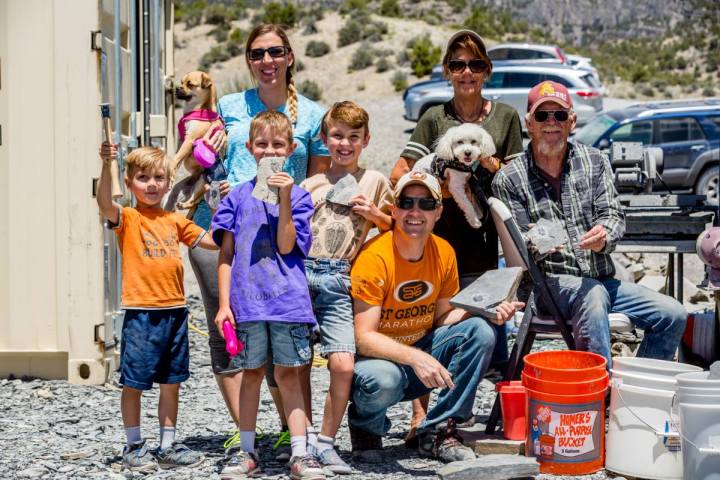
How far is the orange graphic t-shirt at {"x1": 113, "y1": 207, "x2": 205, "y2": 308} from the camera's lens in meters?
4.47

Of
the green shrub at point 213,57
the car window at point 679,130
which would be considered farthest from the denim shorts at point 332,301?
the green shrub at point 213,57

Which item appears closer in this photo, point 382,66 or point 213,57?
point 382,66

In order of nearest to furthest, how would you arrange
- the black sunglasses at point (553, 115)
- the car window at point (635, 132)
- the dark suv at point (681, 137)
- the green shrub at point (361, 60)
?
the black sunglasses at point (553, 115), the dark suv at point (681, 137), the car window at point (635, 132), the green shrub at point (361, 60)

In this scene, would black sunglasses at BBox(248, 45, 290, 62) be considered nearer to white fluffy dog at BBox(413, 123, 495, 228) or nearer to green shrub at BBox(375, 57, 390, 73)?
white fluffy dog at BBox(413, 123, 495, 228)

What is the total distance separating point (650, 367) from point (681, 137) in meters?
12.8

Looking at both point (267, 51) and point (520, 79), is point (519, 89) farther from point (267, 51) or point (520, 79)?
point (267, 51)

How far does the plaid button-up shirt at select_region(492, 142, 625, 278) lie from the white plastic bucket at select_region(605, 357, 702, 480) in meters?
0.57

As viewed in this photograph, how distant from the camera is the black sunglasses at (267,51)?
4.61 m

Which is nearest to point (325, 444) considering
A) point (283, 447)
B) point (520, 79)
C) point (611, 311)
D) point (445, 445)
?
point (283, 447)

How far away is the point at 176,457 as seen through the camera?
4535 mm

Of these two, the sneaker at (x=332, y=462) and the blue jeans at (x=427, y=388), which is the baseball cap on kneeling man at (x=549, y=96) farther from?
the sneaker at (x=332, y=462)

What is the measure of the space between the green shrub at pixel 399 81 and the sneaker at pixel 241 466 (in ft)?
91.2

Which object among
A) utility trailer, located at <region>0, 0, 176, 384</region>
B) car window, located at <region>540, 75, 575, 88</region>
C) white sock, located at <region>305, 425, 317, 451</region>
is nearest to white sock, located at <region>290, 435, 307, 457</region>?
white sock, located at <region>305, 425, 317, 451</region>

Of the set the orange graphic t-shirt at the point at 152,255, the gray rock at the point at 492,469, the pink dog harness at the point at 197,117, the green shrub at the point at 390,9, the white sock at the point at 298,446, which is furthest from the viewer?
the green shrub at the point at 390,9
